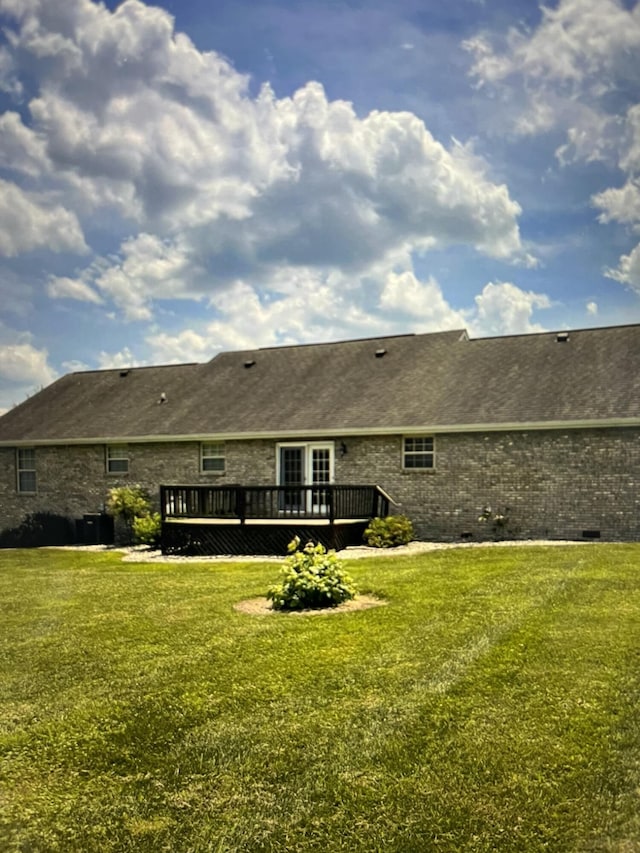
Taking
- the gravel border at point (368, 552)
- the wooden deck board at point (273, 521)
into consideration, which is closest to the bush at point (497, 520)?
the gravel border at point (368, 552)

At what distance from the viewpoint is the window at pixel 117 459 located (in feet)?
78.0

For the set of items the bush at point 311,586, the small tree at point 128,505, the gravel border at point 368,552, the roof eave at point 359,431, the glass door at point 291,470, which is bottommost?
the gravel border at point 368,552

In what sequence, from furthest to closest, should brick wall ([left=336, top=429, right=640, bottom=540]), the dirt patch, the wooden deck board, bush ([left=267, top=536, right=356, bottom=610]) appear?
1. brick wall ([left=336, top=429, right=640, bottom=540])
2. the wooden deck board
3. bush ([left=267, top=536, right=356, bottom=610])
4. the dirt patch

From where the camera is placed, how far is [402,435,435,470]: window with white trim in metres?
19.4

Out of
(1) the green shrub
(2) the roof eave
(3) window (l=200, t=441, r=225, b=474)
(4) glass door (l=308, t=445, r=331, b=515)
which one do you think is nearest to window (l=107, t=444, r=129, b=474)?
(2) the roof eave

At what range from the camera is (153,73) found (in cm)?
1474

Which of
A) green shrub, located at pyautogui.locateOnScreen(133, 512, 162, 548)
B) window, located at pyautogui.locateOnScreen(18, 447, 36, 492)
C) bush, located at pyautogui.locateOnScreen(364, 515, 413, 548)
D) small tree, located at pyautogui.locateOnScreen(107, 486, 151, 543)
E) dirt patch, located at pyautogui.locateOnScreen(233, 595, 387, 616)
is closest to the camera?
dirt patch, located at pyautogui.locateOnScreen(233, 595, 387, 616)

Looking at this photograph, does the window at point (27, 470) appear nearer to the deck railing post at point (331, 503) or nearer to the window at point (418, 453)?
the deck railing post at point (331, 503)

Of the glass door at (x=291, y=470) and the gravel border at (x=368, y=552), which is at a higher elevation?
the glass door at (x=291, y=470)

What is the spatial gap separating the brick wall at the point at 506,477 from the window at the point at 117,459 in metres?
2.90

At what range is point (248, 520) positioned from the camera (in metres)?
18.2

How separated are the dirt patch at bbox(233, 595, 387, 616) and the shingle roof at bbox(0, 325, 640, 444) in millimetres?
9657

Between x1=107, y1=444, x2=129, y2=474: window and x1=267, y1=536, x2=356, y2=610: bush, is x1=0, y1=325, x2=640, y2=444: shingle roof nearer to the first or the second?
x1=107, y1=444, x2=129, y2=474: window

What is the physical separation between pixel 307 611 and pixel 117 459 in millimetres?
16319
